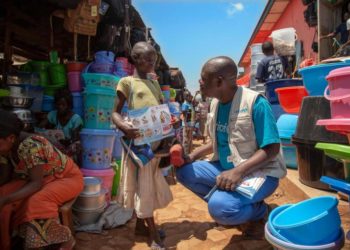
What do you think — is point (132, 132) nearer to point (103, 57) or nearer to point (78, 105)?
point (78, 105)

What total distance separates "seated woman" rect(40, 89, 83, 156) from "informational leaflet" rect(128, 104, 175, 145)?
1.40 meters

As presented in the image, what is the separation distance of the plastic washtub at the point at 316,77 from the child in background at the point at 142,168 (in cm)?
127

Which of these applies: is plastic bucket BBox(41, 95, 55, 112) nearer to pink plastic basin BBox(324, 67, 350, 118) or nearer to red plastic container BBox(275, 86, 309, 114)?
red plastic container BBox(275, 86, 309, 114)

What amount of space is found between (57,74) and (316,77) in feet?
9.54

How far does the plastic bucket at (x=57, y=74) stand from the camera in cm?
401

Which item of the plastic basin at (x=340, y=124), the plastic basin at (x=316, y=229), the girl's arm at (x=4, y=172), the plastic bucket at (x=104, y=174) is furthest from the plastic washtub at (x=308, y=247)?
the plastic bucket at (x=104, y=174)

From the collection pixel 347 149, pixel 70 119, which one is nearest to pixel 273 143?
pixel 347 149

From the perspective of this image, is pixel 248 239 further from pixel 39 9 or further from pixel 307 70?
pixel 39 9

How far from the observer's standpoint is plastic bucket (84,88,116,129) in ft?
12.2

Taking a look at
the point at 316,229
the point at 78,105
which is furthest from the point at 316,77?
the point at 78,105

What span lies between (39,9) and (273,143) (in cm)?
333

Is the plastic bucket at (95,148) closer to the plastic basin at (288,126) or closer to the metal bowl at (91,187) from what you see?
the metal bowl at (91,187)

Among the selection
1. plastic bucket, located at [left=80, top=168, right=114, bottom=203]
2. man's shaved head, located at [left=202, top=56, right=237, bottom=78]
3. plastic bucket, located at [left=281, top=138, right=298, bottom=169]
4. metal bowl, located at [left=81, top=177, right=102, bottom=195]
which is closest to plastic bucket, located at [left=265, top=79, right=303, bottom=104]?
plastic bucket, located at [left=281, top=138, right=298, bottom=169]

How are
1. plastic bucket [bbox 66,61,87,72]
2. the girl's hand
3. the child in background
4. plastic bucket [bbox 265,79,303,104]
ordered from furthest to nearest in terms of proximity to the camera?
plastic bucket [bbox 265,79,303,104] → plastic bucket [bbox 66,61,87,72] → the child in background → the girl's hand
